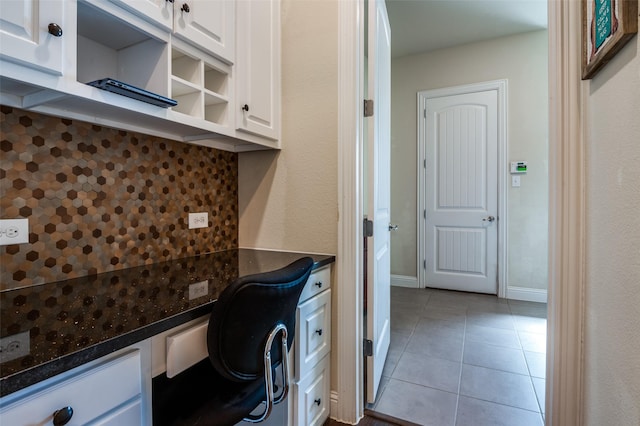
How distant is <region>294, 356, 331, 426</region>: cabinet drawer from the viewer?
1.29m

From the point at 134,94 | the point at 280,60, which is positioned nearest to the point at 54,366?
the point at 134,94

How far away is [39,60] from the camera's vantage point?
2.59ft

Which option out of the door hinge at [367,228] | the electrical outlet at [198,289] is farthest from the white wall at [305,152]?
the electrical outlet at [198,289]

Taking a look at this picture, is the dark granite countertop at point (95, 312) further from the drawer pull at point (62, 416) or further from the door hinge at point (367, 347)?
the door hinge at point (367, 347)

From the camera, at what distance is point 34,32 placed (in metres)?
0.78

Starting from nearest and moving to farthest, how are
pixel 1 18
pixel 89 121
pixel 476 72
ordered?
pixel 1 18
pixel 89 121
pixel 476 72

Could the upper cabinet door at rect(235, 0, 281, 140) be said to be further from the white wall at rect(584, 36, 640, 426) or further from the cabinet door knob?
the white wall at rect(584, 36, 640, 426)

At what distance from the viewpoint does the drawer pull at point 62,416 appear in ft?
1.86

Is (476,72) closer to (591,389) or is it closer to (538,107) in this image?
(538,107)

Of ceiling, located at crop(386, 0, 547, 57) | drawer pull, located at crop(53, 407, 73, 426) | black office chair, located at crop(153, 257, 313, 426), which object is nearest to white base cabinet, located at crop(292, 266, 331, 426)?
black office chair, located at crop(153, 257, 313, 426)

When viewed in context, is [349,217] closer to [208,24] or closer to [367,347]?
[367,347]

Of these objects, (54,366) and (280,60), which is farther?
(280,60)

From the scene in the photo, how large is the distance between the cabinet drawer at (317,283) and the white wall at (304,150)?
0.45 ft

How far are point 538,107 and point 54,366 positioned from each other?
13.8 ft
